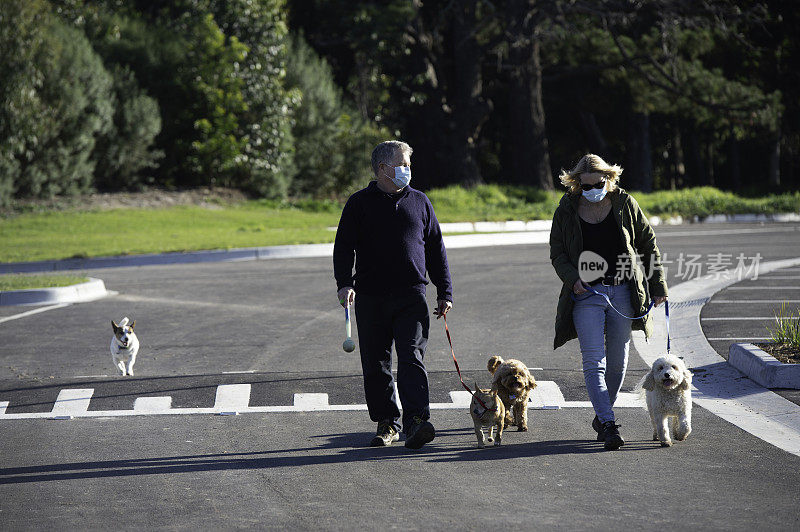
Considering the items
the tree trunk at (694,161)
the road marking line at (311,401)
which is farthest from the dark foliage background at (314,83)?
the road marking line at (311,401)

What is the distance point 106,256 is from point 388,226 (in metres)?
16.4

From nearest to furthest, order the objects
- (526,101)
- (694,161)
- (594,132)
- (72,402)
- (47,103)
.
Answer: (72,402) → (47,103) → (526,101) → (594,132) → (694,161)

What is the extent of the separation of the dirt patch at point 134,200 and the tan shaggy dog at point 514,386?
2502cm

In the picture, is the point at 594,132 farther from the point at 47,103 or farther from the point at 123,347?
the point at 123,347

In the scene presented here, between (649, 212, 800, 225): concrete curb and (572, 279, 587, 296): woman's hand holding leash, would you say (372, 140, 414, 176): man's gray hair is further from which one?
(649, 212, 800, 225): concrete curb

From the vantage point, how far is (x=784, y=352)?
9.31 meters

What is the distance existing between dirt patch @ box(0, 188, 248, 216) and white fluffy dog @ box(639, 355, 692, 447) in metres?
25.8

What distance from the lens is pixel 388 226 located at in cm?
703

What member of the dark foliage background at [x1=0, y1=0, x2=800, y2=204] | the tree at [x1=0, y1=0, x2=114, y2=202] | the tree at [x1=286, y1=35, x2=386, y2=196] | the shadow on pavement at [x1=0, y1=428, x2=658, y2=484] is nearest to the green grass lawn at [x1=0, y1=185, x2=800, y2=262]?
the tree at [x1=0, y1=0, x2=114, y2=202]

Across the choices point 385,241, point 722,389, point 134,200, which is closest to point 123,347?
point 385,241

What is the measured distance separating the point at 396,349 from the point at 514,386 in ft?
2.69

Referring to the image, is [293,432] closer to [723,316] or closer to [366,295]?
[366,295]

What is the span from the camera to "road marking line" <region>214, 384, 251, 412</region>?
8367mm

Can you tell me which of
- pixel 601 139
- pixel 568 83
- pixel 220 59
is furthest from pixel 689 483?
pixel 601 139
